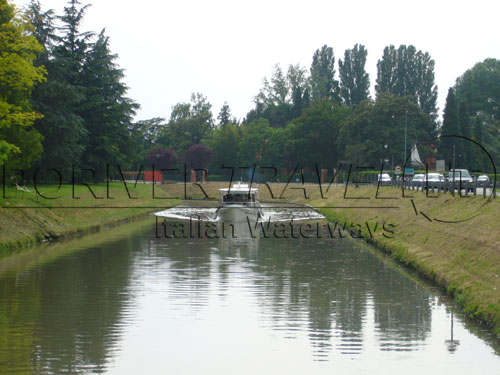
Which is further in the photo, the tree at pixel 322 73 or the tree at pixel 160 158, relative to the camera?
the tree at pixel 322 73

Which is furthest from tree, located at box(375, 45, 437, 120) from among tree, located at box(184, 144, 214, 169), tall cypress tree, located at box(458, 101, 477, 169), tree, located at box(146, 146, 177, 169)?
tree, located at box(146, 146, 177, 169)

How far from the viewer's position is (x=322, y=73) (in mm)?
148125

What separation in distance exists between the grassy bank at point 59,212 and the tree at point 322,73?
81.8 m

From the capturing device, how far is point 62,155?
6072 centimetres

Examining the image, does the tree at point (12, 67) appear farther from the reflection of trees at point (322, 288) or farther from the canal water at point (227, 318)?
the reflection of trees at point (322, 288)

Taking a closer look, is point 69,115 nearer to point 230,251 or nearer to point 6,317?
point 230,251

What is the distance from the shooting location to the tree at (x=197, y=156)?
128 m

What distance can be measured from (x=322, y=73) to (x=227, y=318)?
439ft

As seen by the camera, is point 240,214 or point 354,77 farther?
point 354,77

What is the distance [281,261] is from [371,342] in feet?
48.8

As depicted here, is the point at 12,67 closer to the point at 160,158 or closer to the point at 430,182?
the point at 430,182

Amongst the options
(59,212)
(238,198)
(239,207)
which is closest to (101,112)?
(238,198)

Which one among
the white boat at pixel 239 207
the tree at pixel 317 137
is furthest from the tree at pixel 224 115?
the white boat at pixel 239 207

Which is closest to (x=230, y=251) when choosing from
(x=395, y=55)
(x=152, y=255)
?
(x=152, y=255)
